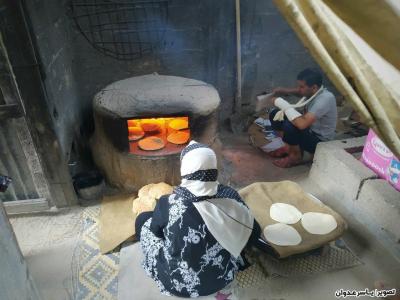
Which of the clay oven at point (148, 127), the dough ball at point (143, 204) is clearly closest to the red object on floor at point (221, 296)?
the dough ball at point (143, 204)

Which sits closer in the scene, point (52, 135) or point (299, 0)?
point (299, 0)

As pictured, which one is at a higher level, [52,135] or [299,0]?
[299,0]

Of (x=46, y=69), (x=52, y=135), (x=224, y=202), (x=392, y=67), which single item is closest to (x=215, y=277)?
(x=224, y=202)

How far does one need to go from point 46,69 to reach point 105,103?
2.34 feet

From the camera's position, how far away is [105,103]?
12.2 feet

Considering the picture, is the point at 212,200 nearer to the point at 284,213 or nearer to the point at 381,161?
the point at 284,213

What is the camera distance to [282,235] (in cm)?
293

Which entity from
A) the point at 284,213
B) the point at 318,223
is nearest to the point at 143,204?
the point at 284,213

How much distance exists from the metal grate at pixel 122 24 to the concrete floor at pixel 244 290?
2.53 meters

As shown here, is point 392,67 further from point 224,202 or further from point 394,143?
point 224,202

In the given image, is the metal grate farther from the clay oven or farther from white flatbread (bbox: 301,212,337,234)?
white flatbread (bbox: 301,212,337,234)

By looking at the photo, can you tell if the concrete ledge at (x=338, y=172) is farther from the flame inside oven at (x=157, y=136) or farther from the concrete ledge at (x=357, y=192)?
the flame inside oven at (x=157, y=136)

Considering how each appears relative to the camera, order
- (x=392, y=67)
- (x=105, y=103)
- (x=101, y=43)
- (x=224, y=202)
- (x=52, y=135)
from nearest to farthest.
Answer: (x=392, y=67) < (x=224, y=202) < (x=52, y=135) < (x=105, y=103) < (x=101, y=43)

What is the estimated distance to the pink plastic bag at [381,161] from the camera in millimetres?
2936
